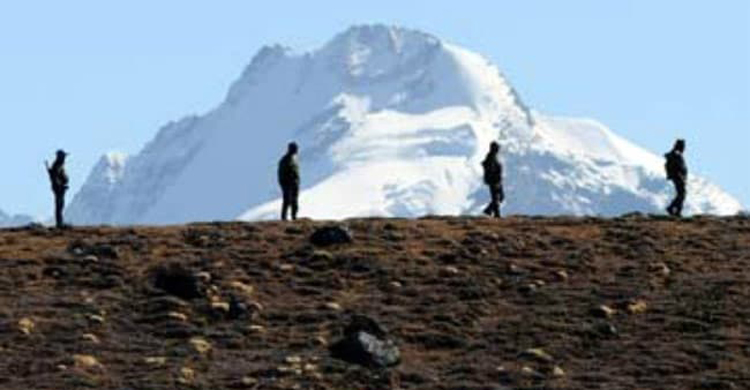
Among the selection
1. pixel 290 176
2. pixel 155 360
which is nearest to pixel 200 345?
pixel 155 360

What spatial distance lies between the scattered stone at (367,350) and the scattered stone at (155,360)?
3068 millimetres

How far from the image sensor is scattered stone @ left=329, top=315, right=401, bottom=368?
44.9m

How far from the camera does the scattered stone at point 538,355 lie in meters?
45.6

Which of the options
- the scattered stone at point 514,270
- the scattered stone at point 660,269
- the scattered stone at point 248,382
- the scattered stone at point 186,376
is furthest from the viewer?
the scattered stone at point 660,269

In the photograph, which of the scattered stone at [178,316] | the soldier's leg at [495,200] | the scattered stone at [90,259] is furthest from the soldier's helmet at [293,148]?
the scattered stone at [178,316]

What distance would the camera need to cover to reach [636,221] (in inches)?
2317

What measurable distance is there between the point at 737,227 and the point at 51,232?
1589 centimetres

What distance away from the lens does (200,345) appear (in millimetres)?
46281

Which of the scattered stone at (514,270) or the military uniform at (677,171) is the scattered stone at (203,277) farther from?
the military uniform at (677,171)

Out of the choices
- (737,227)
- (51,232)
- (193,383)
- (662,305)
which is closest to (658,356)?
(662,305)

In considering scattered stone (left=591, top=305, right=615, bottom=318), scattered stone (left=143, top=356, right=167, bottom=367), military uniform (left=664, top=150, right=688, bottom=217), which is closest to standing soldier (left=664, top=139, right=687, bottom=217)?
military uniform (left=664, top=150, right=688, bottom=217)

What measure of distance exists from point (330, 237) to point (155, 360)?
10.1 m

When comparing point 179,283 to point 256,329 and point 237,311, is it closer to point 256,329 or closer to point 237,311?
point 237,311

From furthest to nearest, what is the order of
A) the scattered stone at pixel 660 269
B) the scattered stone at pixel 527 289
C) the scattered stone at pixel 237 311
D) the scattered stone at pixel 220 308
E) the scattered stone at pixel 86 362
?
1. the scattered stone at pixel 660 269
2. the scattered stone at pixel 527 289
3. the scattered stone at pixel 220 308
4. the scattered stone at pixel 237 311
5. the scattered stone at pixel 86 362
